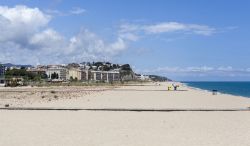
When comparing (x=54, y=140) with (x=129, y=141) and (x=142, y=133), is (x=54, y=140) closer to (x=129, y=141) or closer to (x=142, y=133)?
(x=129, y=141)

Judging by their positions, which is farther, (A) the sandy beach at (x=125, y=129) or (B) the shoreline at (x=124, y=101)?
(B) the shoreline at (x=124, y=101)

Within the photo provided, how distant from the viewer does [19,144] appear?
1115cm

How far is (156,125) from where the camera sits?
15.7 m

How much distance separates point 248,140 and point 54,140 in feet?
16.6

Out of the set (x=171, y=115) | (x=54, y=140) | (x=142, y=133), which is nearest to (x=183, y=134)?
(x=142, y=133)

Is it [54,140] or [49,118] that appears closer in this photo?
[54,140]

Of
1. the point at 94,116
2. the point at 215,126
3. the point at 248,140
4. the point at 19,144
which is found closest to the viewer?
the point at 19,144

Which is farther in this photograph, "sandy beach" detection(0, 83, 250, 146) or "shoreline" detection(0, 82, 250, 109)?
"shoreline" detection(0, 82, 250, 109)

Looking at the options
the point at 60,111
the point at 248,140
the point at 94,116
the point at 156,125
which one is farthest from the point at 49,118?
the point at 248,140

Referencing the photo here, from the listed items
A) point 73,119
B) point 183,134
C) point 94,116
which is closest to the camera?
point 183,134

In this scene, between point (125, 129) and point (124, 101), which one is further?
point (124, 101)

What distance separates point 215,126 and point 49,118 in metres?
6.56

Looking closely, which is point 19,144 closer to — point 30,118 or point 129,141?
point 129,141

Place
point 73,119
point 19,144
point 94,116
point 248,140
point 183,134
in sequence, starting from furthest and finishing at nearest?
1. point 94,116
2. point 73,119
3. point 183,134
4. point 248,140
5. point 19,144
